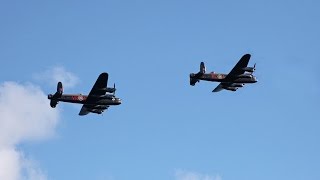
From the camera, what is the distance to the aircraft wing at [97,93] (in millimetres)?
119875

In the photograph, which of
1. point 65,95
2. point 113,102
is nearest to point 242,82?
point 113,102

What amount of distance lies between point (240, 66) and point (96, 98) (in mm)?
26275

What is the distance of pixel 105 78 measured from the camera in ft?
393

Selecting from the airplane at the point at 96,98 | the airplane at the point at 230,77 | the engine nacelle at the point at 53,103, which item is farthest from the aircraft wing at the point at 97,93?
the airplane at the point at 230,77

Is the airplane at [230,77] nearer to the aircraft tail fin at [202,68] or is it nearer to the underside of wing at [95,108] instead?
the aircraft tail fin at [202,68]

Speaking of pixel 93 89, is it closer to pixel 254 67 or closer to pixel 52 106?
pixel 52 106

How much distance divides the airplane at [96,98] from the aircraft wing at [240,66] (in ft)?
69.6

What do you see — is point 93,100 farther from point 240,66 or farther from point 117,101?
point 240,66

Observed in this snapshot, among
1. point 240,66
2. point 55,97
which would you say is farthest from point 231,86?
point 55,97

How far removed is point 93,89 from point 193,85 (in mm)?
19341

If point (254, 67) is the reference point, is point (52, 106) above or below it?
below

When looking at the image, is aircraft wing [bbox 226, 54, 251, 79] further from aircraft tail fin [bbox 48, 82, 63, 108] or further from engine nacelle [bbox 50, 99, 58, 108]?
engine nacelle [bbox 50, 99, 58, 108]

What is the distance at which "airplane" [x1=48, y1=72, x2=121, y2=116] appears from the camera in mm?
121250

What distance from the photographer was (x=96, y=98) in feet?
407
